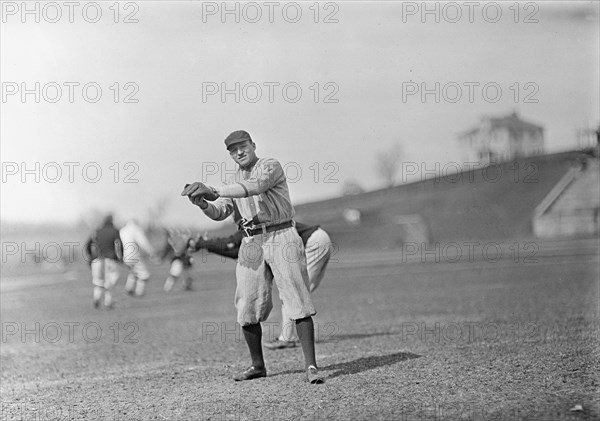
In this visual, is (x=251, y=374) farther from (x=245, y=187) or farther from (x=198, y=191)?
(x=198, y=191)

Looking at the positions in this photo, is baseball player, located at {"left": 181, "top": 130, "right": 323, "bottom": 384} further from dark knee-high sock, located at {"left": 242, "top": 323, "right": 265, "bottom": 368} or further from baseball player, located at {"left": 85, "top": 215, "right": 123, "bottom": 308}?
baseball player, located at {"left": 85, "top": 215, "right": 123, "bottom": 308}

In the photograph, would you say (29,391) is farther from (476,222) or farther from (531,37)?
(476,222)

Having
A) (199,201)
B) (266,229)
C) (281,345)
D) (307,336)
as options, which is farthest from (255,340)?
(281,345)

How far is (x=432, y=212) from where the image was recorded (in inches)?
2569

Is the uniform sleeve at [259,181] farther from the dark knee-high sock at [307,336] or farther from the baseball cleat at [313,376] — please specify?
the baseball cleat at [313,376]

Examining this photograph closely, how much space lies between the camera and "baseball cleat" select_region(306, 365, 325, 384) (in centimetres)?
783

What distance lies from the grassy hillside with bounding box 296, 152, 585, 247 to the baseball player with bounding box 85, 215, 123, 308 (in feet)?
104

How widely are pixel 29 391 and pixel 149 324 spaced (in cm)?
674

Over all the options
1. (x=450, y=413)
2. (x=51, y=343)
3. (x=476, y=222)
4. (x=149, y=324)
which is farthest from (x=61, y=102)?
(x=476, y=222)

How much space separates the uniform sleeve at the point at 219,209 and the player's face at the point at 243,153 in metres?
0.33

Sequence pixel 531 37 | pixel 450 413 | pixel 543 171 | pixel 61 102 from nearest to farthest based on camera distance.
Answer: pixel 450 413 < pixel 61 102 < pixel 531 37 < pixel 543 171

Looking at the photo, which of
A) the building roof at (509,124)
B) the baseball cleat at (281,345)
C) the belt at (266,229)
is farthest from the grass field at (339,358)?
the building roof at (509,124)

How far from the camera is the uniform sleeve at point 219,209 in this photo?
7903mm

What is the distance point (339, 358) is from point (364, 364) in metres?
0.76
